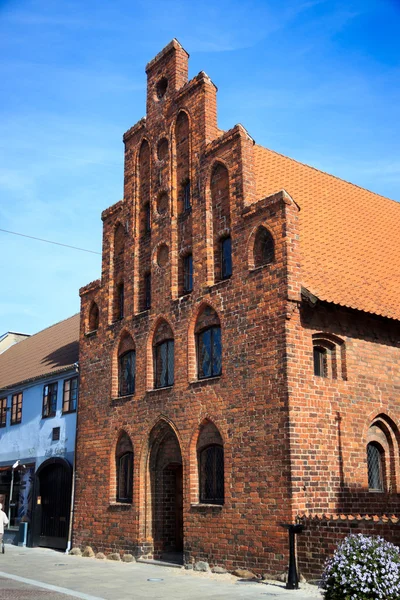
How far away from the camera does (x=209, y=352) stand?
17094 mm

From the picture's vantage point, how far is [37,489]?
23.9 m

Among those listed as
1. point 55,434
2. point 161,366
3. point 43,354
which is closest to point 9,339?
point 43,354

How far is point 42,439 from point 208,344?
1037cm

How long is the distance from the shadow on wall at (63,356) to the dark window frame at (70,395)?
1091 millimetres

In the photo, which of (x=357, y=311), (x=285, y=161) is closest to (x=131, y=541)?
(x=357, y=311)

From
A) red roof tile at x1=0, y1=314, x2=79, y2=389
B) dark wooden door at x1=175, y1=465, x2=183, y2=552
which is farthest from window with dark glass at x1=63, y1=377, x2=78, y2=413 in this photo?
dark wooden door at x1=175, y1=465, x2=183, y2=552

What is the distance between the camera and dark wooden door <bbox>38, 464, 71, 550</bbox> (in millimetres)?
22234

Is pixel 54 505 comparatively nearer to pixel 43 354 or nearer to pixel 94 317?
pixel 94 317

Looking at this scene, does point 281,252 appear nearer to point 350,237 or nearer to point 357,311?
point 357,311

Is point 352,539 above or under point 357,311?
under

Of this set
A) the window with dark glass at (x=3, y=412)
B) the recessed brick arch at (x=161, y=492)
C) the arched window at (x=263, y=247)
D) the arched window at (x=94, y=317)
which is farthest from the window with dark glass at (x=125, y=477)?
the window with dark glass at (x=3, y=412)

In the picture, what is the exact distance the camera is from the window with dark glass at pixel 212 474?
16.0 meters

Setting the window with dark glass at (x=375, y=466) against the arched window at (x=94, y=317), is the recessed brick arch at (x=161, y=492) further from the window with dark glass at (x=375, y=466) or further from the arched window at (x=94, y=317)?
the arched window at (x=94, y=317)

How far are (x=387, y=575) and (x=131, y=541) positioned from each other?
11.3m
